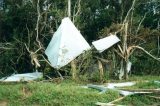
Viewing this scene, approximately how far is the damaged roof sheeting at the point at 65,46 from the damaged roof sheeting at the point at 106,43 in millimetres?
481

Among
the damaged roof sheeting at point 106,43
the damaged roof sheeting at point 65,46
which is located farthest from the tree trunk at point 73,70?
the damaged roof sheeting at point 106,43

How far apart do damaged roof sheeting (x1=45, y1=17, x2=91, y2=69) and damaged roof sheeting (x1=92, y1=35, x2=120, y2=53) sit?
0.48 m

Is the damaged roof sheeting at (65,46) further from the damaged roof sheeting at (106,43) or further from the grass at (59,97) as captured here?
the grass at (59,97)

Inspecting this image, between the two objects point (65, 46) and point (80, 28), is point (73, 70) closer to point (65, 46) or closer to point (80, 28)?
point (65, 46)

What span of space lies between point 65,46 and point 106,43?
4.68ft

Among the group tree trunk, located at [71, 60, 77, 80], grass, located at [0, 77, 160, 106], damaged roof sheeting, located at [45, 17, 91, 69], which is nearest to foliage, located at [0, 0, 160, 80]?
tree trunk, located at [71, 60, 77, 80]

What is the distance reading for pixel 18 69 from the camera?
52.7 ft

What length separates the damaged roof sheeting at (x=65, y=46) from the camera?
42.5 feet

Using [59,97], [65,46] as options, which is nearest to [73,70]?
[65,46]

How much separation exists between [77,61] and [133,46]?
196cm

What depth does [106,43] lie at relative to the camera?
1277cm

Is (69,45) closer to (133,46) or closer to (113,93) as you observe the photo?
(133,46)

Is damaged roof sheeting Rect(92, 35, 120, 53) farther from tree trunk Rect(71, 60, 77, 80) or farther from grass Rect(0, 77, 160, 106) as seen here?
grass Rect(0, 77, 160, 106)

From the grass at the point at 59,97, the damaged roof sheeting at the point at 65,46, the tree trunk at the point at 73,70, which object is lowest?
the grass at the point at 59,97
